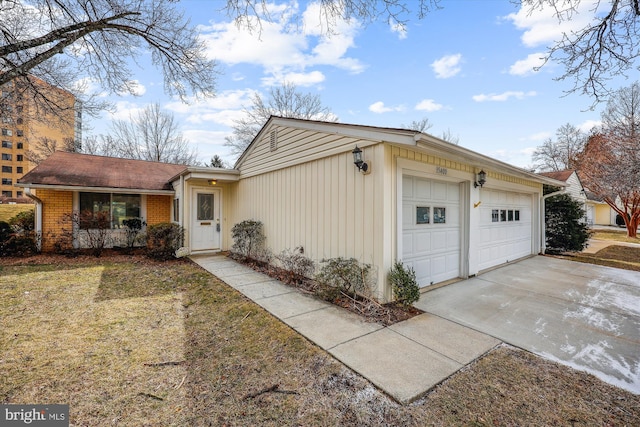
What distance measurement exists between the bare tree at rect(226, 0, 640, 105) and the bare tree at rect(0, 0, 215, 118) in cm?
460

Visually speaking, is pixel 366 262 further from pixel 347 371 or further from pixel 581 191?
pixel 581 191

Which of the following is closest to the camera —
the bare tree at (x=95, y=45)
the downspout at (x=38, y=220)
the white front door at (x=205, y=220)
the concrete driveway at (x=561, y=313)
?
the concrete driveway at (x=561, y=313)

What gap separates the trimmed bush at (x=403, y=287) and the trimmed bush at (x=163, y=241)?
22.2 ft

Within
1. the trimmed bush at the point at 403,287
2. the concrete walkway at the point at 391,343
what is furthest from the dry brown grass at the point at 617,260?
the concrete walkway at the point at 391,343

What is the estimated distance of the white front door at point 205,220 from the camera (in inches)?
349

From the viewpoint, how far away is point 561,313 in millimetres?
4242

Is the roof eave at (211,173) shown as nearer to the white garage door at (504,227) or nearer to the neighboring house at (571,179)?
the white garage door at (504,227)

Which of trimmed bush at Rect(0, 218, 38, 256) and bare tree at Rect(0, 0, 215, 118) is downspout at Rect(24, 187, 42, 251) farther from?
bare tree at Rect(0, 0, 215, 118)

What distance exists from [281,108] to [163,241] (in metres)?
15.8

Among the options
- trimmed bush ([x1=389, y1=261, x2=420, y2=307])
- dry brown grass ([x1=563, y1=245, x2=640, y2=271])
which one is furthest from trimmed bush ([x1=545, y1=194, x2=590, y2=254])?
trimmed bush ([x1=389, y1=261, x2=420, y2=307])

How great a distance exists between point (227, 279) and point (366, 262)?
3331 millimetres

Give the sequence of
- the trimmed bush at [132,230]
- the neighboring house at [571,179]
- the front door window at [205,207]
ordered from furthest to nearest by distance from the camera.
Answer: the neighboring house at [571,179] < the trimmed bush at [132,230] < the front door window at [205,207]

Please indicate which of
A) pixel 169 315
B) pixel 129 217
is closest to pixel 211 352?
pixel 169 315

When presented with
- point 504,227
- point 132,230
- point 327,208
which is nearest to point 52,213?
point 132,230
